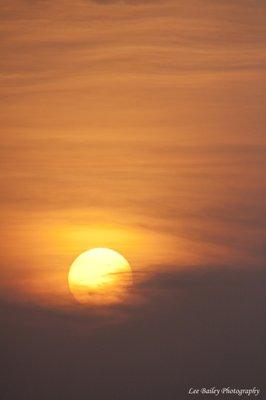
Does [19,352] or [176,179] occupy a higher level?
[176,179]

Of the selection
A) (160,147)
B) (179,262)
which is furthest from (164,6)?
(179,262)

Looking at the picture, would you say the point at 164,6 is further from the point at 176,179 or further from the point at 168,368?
the point at 168,368

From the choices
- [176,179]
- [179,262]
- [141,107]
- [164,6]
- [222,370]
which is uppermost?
[164,6]

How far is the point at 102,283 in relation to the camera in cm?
389

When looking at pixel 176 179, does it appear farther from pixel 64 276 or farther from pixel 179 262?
pixel 64 276

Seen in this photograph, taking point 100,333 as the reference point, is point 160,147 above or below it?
above

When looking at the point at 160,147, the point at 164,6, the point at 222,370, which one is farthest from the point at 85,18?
the point at 222,370

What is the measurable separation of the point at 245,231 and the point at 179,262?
0.31 m

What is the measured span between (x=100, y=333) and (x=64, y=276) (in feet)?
0.96

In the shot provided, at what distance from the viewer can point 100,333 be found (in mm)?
3842

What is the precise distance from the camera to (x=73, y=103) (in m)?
3.86

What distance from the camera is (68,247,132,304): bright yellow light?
3852mm

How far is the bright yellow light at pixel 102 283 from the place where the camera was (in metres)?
3.85

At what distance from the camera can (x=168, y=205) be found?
151 inches
